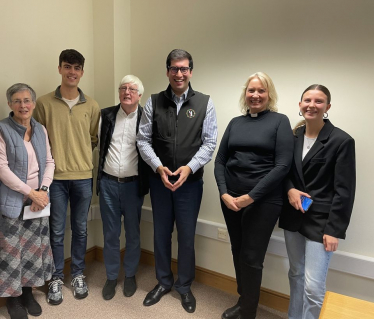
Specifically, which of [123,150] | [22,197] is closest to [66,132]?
[123,150]

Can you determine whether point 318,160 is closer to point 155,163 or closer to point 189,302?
point 155,163

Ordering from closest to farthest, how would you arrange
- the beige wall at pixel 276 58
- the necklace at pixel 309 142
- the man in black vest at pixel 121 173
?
the necklace at pixel 309 142
the beige wall at pixel 276 58
the man in black vest at pixel 121 173

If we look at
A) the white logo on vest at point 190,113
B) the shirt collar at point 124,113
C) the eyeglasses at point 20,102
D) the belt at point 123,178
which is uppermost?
the eyeglasses at point 20,102

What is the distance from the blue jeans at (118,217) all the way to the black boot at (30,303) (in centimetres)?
51

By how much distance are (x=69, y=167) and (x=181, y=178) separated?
0.83 m

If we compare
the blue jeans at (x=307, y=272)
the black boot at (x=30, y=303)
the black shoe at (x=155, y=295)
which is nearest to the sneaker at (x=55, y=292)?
the black boot at (x=30, y=303)

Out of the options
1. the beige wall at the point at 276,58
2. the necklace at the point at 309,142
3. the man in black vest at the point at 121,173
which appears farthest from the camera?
the man in black vest at the point at 121,173

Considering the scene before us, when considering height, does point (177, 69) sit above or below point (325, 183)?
above

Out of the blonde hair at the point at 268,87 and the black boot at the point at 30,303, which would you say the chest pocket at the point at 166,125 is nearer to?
the blonde hair at the point at 268,87

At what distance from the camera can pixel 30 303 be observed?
6.63 ft

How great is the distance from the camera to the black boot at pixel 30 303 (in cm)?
199

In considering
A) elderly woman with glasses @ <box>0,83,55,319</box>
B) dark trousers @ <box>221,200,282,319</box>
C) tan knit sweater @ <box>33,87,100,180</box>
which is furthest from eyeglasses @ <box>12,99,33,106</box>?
dark trousers @ <box>221,200,282,319</box>

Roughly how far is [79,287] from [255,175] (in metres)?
1.57

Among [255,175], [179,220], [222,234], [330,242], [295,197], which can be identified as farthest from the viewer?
[222,234]
